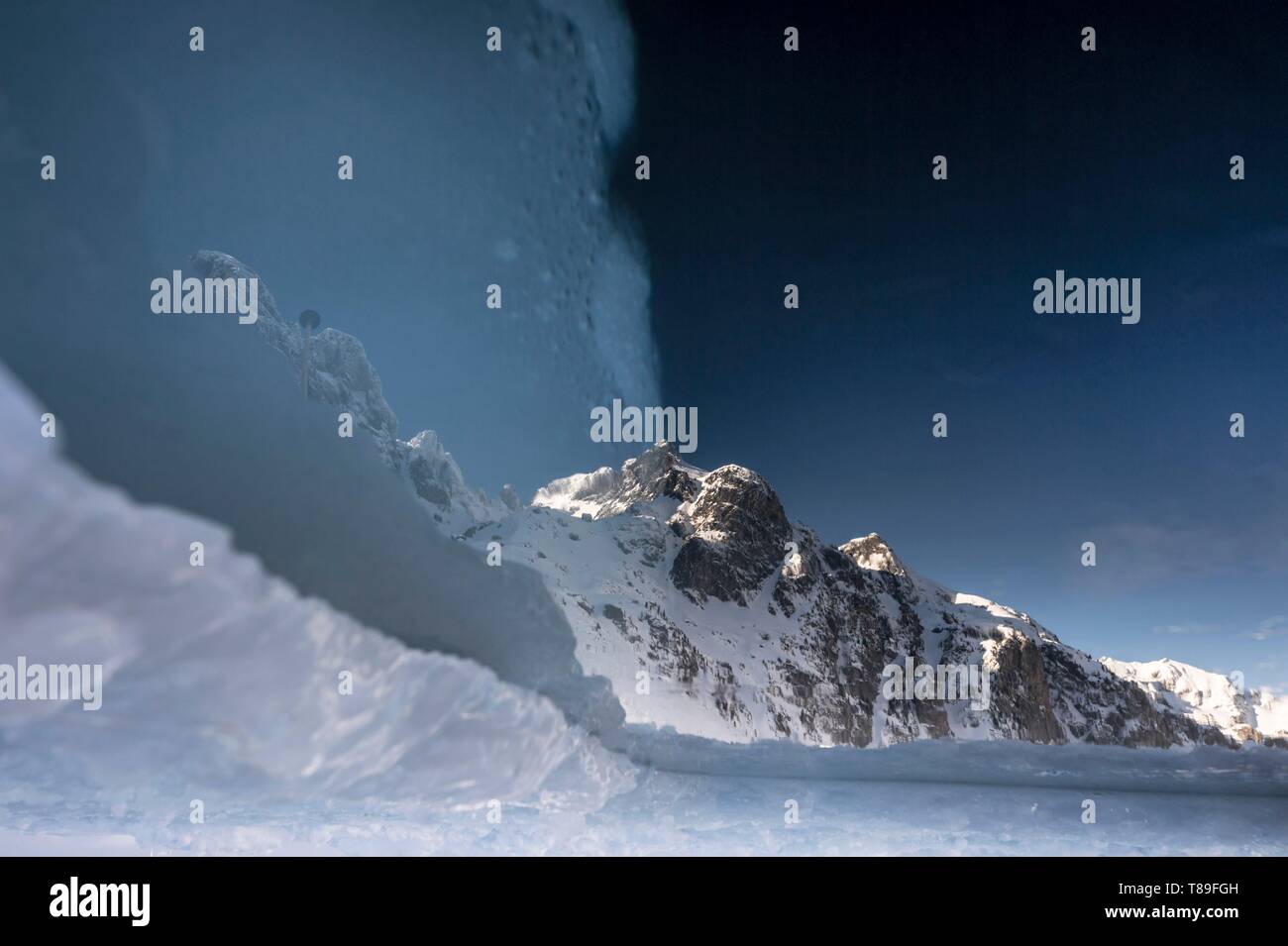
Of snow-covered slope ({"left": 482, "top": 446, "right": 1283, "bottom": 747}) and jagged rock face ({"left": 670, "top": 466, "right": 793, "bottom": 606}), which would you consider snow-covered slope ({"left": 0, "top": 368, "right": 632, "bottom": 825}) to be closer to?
snow-covered slope ({"left": 482, "top": 446, "right": 1283, "bottom": 747})

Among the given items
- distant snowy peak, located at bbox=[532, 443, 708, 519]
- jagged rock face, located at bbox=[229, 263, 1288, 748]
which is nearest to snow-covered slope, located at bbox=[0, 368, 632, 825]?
jagged rock face, located at bbox=[229, 263, 1288, 748]

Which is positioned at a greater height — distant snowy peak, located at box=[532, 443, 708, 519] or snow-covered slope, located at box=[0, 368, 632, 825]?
distant snowy peak, located at box=[532, 443, 708, 519]

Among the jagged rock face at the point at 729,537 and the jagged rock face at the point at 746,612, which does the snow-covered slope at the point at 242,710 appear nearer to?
the jagged rock face at the point at 746,612

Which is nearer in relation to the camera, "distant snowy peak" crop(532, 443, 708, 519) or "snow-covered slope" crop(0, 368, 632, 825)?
"snow-covered slope" crop(0, 368, 632, 825)

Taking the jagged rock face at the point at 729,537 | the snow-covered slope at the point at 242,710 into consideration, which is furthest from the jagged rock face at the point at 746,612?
the snow-covered slope at the point at 242,710

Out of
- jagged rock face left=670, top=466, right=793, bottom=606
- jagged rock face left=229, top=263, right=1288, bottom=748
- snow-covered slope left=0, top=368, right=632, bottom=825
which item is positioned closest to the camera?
snow-covered slope left=0, top=368, right=632, bottom=825

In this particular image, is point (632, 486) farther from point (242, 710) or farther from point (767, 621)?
point (242, 710)

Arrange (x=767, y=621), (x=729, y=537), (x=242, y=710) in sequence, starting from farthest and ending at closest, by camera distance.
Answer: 1. (x=767, y=621)
2. (x=729, y=537)
3. (x=242, y=710)

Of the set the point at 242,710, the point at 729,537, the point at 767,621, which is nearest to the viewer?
the point at 242,710

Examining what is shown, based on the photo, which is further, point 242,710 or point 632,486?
point 632,486

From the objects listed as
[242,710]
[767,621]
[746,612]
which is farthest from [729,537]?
[242,710]
